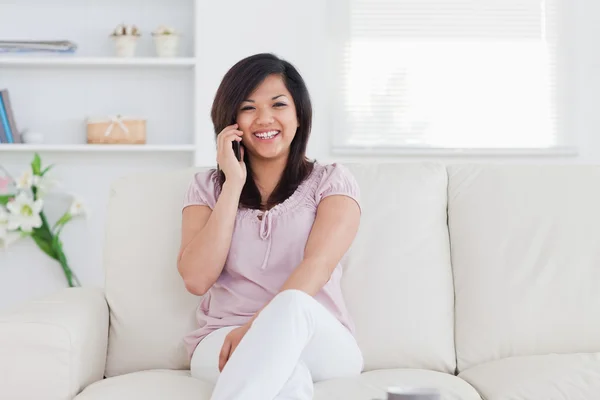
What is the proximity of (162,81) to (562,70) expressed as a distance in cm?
199

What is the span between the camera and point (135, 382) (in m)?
1.76

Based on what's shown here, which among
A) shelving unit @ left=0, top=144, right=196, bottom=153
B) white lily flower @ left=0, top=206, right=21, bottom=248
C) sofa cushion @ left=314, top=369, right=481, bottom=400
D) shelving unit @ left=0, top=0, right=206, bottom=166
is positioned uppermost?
shelving unit @ left=0, top=0, right=206, bottom=166

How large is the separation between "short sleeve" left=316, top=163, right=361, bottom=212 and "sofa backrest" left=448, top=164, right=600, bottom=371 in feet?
1.03

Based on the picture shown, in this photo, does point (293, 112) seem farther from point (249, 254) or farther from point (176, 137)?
point (176, 137)

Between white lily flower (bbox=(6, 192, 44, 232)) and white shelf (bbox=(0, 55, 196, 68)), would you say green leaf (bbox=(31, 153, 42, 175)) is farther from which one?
white shelf (bbox=(0, 55, 196, 68))

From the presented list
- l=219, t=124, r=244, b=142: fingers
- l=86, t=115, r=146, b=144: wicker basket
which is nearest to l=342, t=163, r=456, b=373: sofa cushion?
l=219, t=124, r=244, b=142: fingers

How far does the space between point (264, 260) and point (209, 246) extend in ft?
0.45

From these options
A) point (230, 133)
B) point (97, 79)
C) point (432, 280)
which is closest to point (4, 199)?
point (97, 79)

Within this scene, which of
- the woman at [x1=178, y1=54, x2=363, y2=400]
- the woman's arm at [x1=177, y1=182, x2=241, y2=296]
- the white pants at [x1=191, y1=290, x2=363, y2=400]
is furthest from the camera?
the woman's arm at [x1=177, y1=182, x2=241, y2=296]

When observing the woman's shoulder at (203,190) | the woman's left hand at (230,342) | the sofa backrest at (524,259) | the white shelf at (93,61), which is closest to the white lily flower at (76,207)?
the white shelf at (93,61)

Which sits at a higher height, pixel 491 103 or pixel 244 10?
pixel 244 10

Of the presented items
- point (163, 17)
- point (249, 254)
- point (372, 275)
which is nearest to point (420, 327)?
point (372, 275)

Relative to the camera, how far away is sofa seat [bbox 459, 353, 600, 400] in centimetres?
170

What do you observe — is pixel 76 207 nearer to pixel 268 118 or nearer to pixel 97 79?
pixel 97 79
